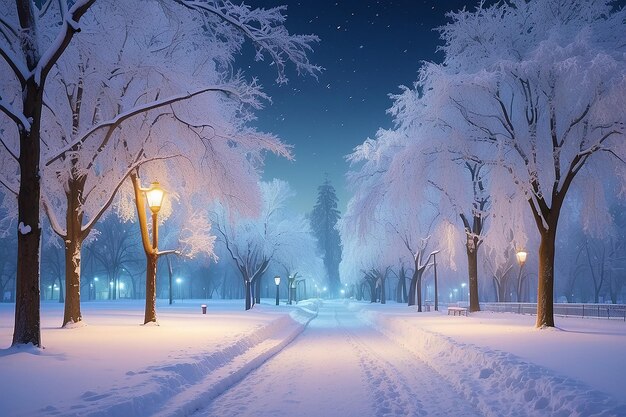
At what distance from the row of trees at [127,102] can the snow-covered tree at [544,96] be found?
24.2ft

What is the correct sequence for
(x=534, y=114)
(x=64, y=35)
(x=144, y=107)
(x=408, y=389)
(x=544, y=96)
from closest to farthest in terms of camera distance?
(x=408, y=389) → (x=64, y=35) → (x=144, y=107) → (x=534, y=114) → (x=544, y=96)

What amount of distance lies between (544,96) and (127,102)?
13877 mm

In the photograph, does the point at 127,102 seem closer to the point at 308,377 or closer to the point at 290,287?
the point at 308,377

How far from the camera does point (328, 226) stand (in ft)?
393

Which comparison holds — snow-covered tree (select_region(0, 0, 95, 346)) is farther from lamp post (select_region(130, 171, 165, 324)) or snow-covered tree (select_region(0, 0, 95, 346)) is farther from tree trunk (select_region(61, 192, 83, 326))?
lamp post (select_region(130, 171, 165, 324))

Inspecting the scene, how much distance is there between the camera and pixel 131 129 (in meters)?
16.0

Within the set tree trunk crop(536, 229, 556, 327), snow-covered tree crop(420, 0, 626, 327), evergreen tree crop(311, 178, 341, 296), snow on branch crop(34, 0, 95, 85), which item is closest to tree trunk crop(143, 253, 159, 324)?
snow on branch crop(34, 0, 95, 85)

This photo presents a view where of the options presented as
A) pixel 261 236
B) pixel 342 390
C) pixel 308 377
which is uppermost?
pixel 261 236

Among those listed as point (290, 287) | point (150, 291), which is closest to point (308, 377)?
point (150, 291)

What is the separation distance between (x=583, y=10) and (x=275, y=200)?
30181 millimetres

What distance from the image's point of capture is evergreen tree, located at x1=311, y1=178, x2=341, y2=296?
119 metres

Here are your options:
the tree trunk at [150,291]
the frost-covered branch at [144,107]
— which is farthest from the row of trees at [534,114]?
the tree trunk at [150,291]

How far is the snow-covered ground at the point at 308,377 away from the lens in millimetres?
6584

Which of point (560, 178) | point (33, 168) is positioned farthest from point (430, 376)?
point (560, 178)
